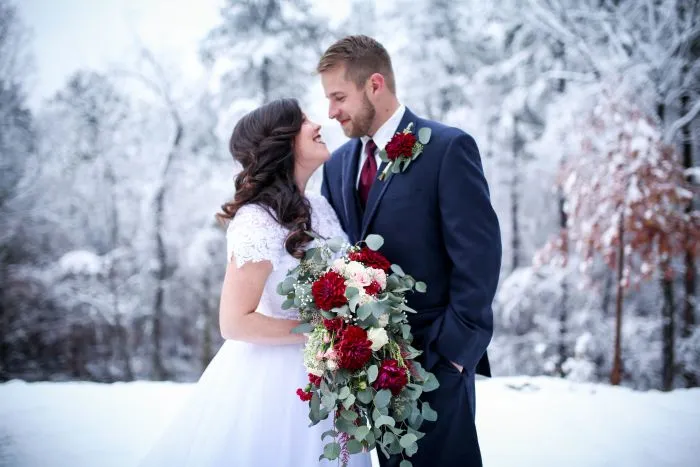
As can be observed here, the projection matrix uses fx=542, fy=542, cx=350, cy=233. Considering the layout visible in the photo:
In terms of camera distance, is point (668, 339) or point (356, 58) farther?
point (668, 339)

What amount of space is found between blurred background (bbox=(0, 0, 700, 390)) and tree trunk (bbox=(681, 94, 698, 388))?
0.02 m

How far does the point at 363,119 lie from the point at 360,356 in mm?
991

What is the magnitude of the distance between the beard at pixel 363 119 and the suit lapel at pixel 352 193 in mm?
119

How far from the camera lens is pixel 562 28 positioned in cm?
586

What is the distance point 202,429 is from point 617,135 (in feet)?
16.1

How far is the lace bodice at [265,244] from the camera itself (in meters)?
1.87

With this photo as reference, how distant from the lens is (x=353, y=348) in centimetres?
149

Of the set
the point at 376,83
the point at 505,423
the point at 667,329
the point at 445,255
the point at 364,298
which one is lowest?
the point at 505,423

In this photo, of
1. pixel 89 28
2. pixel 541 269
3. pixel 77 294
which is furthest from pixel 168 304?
pixel 541 269

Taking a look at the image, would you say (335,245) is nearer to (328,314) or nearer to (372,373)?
(328,314)

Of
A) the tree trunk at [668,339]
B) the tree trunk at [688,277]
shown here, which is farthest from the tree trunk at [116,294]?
the tree trunk at [688,277]

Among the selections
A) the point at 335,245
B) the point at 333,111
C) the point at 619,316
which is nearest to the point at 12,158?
the point at 333,111

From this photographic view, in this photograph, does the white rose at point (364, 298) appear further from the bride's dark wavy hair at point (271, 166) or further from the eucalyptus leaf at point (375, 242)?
the bride's dark wavy hair at point (271, 166)

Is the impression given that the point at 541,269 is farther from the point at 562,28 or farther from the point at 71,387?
the point at 71,387
